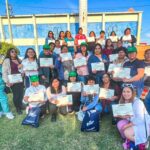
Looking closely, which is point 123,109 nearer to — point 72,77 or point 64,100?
point 64,100

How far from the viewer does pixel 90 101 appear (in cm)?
542

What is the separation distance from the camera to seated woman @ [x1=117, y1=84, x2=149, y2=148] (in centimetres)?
388

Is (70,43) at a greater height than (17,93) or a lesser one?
greater

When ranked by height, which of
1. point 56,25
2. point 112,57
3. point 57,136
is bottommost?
point 57,136

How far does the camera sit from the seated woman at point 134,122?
153 inches

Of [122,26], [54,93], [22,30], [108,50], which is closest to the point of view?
[54,93]

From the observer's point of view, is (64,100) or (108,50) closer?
(64,100)

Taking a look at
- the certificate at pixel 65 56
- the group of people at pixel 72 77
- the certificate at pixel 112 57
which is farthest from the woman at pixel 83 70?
the certificate at pixel 112 57

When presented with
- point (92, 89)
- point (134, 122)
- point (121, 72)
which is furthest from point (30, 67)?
point (134, 122)

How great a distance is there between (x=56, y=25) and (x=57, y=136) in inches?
758

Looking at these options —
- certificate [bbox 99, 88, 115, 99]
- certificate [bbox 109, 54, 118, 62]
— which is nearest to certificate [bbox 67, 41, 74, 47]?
certificate [bbox 109, 54, 118, 62]

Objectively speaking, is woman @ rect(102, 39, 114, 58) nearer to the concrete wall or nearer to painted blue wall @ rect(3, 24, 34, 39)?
the concrete wall

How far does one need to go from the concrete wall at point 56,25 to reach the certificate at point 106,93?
673 inches

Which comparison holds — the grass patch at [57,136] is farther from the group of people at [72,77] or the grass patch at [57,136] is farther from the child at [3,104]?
the group of people at [72,77]
